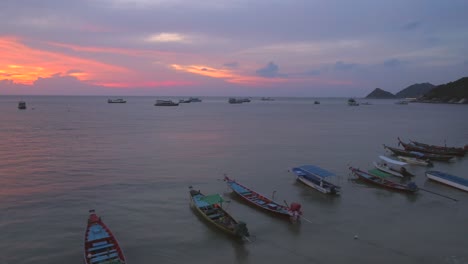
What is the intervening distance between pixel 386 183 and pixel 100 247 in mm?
23677

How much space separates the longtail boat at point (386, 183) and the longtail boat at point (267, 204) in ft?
36.3

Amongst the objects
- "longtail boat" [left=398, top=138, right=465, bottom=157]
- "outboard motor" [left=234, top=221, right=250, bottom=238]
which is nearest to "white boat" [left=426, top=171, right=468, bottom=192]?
"longtail boat" [left=398, top=138, right=465, bottom=157]

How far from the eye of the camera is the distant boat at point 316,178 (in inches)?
1087

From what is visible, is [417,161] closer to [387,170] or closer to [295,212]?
[387,170]

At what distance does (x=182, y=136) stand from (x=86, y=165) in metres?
25.9

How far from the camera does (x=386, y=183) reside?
2961cm

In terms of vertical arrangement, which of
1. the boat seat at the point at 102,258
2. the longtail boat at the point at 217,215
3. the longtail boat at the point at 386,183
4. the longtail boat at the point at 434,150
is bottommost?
the boat seat at the point at 102,258

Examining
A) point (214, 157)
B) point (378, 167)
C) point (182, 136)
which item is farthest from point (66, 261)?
point (182, 136)

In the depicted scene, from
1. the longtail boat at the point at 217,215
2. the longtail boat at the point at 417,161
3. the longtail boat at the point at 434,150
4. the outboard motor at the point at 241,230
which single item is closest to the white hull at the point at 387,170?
the longtail boat at the point at 417,161

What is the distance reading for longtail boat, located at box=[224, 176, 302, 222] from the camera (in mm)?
21906

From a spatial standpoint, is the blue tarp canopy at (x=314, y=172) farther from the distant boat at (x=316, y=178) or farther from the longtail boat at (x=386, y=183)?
the longtail boat at (x=386, y=183)

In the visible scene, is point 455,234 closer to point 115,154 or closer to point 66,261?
point 66,261

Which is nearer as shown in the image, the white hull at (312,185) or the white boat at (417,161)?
the white hull at (312,185)

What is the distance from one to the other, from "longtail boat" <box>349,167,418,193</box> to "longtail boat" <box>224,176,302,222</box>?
11078 millimetres
